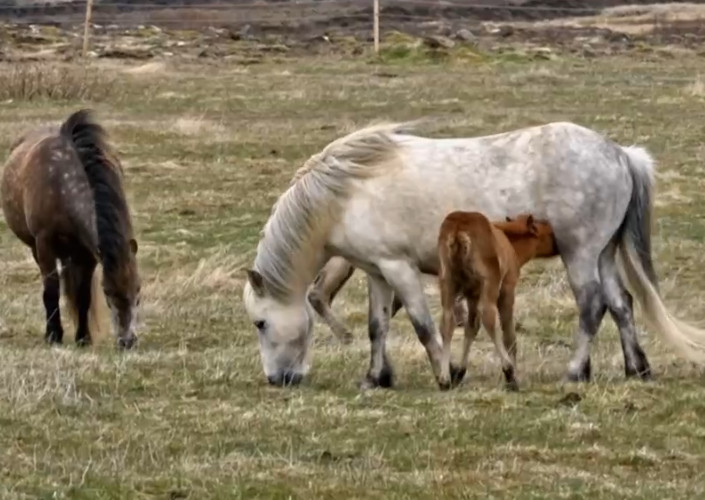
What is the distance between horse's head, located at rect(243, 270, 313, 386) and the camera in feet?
28.7

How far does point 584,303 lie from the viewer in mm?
8703

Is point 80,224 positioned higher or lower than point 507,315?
lower

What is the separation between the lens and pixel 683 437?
696 cm

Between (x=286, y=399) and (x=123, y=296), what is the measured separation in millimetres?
2466

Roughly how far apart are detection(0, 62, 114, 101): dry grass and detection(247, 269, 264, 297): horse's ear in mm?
16703

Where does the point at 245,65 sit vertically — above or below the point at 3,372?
below

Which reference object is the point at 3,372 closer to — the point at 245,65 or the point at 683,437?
the point at 683,437

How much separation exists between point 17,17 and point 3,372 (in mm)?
50725

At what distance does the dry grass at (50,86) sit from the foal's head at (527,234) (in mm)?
17461

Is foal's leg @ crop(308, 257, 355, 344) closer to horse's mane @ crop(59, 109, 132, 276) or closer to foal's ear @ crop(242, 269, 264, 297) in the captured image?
horse's mane @ crop(59, 109, 132, 276)

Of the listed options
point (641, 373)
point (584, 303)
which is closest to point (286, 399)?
point (584, 303)

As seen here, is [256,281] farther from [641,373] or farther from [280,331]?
[641,373]

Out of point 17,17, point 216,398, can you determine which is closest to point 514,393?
point 216,398

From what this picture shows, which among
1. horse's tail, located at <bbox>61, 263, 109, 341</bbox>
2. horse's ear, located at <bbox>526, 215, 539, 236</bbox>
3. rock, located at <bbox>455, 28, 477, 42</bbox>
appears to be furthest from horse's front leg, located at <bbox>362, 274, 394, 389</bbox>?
rock, located at <bbox>455, 28, 477, 42</bbox>
